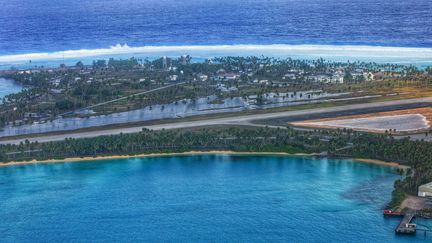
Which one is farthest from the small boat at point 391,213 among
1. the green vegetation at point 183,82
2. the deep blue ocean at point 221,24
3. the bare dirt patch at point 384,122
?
the deep blue ocean at point 221,24

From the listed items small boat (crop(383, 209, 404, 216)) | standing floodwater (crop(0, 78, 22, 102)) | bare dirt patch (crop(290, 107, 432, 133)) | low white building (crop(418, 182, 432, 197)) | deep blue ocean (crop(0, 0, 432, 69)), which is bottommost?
small boat (crop(383, 209, 404, 216))

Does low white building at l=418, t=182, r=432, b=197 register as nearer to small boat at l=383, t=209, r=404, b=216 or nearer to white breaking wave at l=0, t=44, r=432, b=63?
small boat at l=383, t=209, r=404, b=216

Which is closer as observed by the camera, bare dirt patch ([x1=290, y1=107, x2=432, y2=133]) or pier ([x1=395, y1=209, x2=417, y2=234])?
pier ([x1=395, y1=209, x2=417, y2=234])

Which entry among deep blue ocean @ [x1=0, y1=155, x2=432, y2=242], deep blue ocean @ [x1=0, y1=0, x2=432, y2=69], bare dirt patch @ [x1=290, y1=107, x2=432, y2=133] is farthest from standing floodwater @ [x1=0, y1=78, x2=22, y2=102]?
bare dirt patch @ [x1=290, y1=107, x2=432, y2=133]

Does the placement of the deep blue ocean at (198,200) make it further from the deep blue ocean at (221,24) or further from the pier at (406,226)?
the deep blue ocean at (221,24)

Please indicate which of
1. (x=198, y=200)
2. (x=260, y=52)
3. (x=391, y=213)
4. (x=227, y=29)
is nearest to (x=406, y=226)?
(x=391, y=213)

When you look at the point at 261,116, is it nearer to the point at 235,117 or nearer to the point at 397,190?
the point at 235,117
